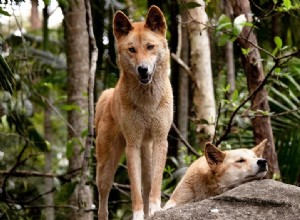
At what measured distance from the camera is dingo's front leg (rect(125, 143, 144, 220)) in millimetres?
7246

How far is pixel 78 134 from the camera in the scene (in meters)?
11.6

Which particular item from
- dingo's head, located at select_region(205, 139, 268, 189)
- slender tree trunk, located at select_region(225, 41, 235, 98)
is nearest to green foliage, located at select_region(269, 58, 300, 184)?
slender tree trunk, located at select_region(225, 41, 235, 98)

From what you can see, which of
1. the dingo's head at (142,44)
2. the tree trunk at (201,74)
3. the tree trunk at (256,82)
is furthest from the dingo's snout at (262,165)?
the tree trunk at (201,74)

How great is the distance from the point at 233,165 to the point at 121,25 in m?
1.97

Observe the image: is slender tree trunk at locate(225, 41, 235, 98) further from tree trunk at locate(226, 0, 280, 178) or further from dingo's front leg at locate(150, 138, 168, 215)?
dingo's front leg at locate(150, 138, 168, 215)

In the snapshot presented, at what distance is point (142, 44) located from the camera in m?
7.46

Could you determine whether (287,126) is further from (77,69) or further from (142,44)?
(142,44)

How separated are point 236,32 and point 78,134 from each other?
4.30 metres

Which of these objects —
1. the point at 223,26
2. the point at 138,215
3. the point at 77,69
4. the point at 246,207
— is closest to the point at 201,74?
the point at 77,69

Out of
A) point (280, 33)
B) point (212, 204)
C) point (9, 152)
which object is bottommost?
point (9, 152)

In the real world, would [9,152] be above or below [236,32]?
below

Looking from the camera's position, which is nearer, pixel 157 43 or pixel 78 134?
pixel 157 43

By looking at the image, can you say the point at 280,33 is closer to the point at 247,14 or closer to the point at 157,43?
the point at 247,14

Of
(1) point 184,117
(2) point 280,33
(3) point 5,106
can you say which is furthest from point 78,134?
(2) point 280,33
